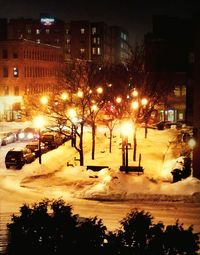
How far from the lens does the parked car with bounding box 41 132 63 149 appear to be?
161 ft

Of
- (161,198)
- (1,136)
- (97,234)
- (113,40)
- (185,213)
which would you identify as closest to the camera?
(97,234)

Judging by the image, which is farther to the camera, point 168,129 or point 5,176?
point 168,129

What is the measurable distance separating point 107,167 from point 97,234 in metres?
22.9

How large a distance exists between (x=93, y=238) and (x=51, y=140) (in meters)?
38.1

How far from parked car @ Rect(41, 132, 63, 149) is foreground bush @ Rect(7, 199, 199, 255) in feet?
119

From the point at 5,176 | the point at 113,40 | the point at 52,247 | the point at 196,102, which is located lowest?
the point at 5,176

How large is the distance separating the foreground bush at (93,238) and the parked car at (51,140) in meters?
36.2

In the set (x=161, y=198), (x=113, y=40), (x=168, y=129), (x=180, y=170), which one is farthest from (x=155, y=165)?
(x=113, y=40)

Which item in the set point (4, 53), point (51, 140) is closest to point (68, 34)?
point (4, 53)

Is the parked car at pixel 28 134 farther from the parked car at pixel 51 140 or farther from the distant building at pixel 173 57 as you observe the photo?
the distant building at pixel 173 57

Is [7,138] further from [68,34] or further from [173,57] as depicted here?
[68,34]

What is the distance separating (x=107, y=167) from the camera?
114 ft

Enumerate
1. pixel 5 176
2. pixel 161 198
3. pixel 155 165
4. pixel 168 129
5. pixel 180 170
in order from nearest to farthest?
1. pixel 161 198
2. pixel 180 170
3. pixel 5 176
4. pixel 155 165
5. pixel 168 129

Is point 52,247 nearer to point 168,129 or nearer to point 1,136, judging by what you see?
point 1,136
